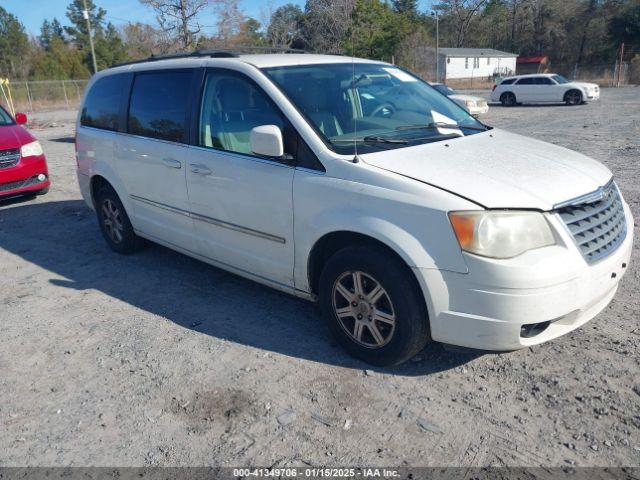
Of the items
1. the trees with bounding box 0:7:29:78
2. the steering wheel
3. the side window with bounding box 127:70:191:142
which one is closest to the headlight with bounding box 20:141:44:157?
the side window with bounding box 127:70:191:142

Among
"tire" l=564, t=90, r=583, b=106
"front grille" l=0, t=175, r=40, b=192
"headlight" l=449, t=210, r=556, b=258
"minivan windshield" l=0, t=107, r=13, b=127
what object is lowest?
"tire" l=564, t=90, r=583, b=106

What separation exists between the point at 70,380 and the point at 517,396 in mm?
2783

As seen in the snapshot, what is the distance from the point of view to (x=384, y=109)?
159 inches

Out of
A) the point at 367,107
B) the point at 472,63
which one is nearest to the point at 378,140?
the point at 367,107

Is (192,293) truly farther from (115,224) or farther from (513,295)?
(513,295)

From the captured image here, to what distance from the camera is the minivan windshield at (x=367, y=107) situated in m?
3.60

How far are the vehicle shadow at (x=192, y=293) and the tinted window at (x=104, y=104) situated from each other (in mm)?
1417

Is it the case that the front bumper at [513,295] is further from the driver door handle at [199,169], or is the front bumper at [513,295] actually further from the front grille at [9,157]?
the front grille at [9,157]

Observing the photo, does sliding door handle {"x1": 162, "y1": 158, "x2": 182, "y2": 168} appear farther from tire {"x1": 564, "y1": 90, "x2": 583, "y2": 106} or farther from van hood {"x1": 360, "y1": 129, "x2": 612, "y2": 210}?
tire {"x1": 564, "y1": 90, "x2": 583, "y2": 106}

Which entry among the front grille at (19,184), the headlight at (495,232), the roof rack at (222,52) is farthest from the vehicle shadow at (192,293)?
the roof rack at (222,52)

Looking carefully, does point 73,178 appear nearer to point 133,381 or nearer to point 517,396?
point 133,381

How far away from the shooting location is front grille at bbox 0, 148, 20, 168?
26.3ft

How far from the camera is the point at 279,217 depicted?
3668 mm

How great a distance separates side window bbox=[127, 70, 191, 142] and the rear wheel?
25644 mm
